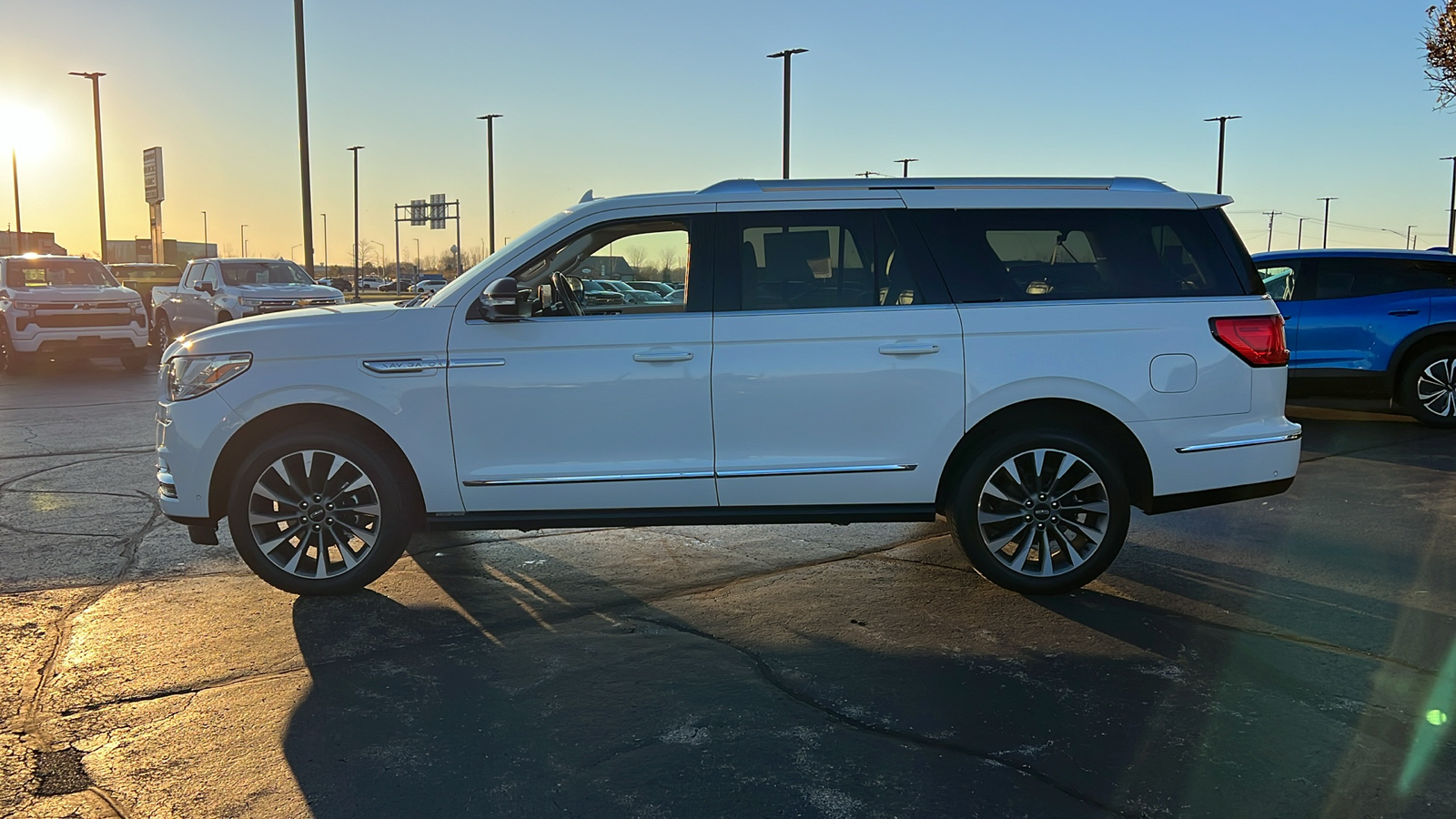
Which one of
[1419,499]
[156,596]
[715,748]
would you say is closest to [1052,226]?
[715,748]

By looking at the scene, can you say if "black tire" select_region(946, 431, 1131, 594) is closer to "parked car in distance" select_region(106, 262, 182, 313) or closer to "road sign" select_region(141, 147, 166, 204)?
"parked car in distance" select_region(106, 262, 182, 313)

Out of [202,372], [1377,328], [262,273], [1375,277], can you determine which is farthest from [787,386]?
[262,273]

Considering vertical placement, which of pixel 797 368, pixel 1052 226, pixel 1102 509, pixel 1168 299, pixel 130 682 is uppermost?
pixel 1052 226

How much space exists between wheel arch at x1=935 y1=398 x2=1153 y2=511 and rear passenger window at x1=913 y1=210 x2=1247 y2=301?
20.5 inches

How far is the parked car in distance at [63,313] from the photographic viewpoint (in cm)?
1738

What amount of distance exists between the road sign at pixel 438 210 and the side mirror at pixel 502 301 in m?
76.5

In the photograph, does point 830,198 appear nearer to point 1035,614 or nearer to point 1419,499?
point 1035,614

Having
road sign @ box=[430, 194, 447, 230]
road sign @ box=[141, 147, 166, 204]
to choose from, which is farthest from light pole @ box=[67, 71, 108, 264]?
road sign @ box=[430, 194, 447, 230]

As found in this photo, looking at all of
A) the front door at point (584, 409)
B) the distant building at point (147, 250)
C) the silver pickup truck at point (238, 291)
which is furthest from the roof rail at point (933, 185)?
the distant building at point (147, 250)

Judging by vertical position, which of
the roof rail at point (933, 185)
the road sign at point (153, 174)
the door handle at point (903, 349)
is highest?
the road sign at point (153, 174)

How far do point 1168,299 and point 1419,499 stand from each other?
11.7 ft

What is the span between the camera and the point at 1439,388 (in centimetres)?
1068

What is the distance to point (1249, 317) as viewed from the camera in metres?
5.19

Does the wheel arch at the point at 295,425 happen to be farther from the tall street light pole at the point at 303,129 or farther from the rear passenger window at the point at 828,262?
the tall street light pole at the point at 303,129
